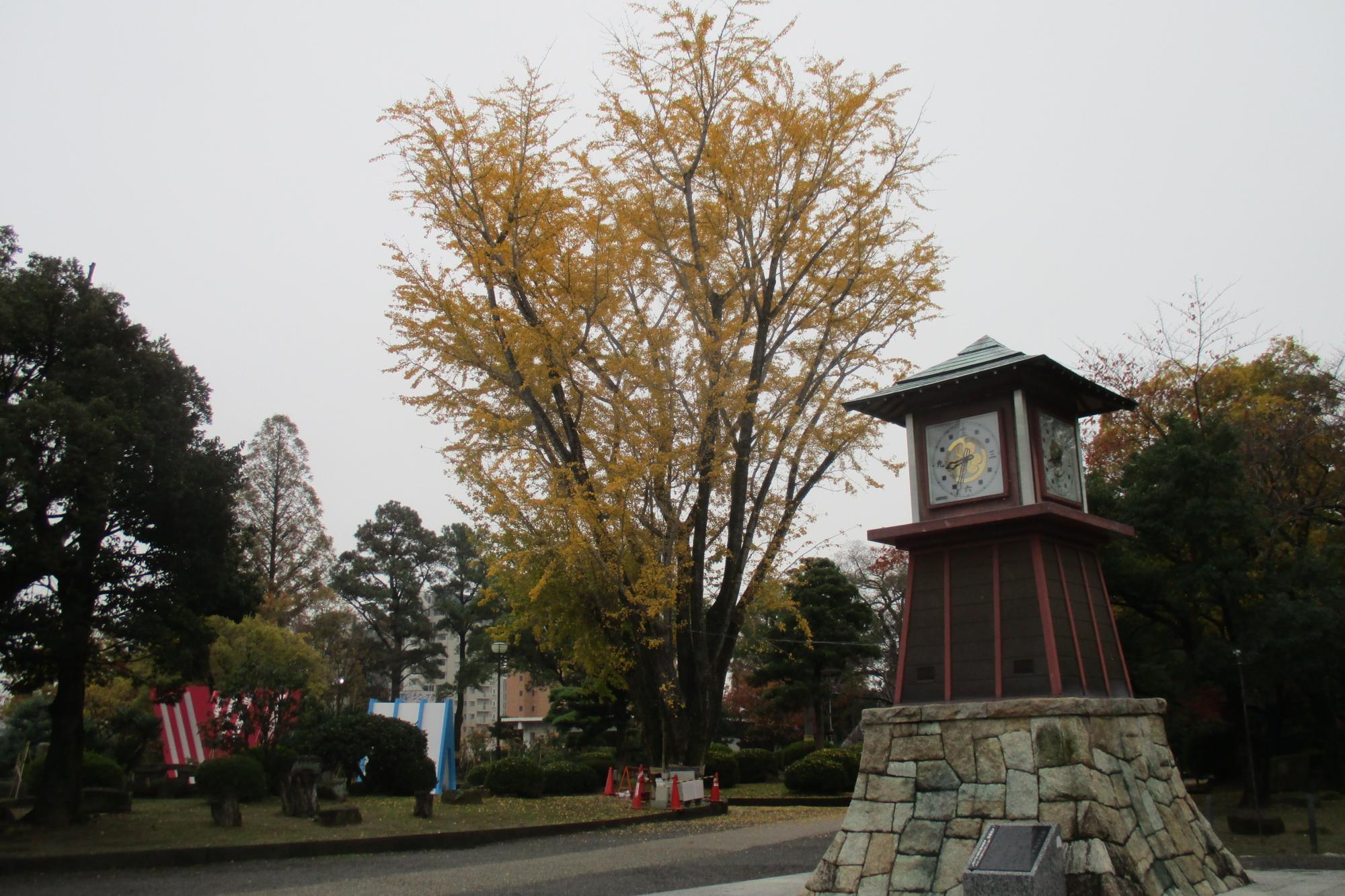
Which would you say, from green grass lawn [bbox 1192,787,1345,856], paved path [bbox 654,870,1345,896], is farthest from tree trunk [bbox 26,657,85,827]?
green grass lawn [bbox 1192,787,1345,856]

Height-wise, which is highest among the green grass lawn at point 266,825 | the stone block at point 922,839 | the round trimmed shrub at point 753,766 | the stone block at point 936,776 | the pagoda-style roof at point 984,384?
the pagoda-style roof at point 984,384

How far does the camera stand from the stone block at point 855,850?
25.8ft

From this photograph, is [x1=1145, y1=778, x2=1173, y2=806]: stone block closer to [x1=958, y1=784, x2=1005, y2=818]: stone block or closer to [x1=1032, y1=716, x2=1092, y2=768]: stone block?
[x1=1032, y1=716, x2=1092, y2=768]: stone block

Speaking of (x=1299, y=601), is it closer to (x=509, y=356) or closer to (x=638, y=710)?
(x=638, y=710)

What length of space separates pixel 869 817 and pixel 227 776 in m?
10.3

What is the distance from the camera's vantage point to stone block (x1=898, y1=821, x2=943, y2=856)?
757 centimetres

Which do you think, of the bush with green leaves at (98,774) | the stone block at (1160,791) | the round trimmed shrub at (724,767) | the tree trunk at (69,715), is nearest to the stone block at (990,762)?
the stone block at (1160,791)

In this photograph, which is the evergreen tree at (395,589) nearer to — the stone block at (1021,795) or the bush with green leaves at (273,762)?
the bush with green leaves at (273,762)

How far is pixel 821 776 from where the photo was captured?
19562 millimetres

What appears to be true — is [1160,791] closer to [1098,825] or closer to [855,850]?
[1098,825]

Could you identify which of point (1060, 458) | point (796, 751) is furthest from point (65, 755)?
point (796, 751)

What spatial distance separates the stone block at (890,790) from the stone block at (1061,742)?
109 cm

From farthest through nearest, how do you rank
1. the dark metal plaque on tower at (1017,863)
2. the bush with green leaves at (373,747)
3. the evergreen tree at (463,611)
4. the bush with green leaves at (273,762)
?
the evergreen tree at (463,611), the bush with green leaves at (273,762), the bush with green leaves at (373,747), the dark metal plaque on tower at (1017,863)

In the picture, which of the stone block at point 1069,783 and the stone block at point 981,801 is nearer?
the stone block at point 1069,783
